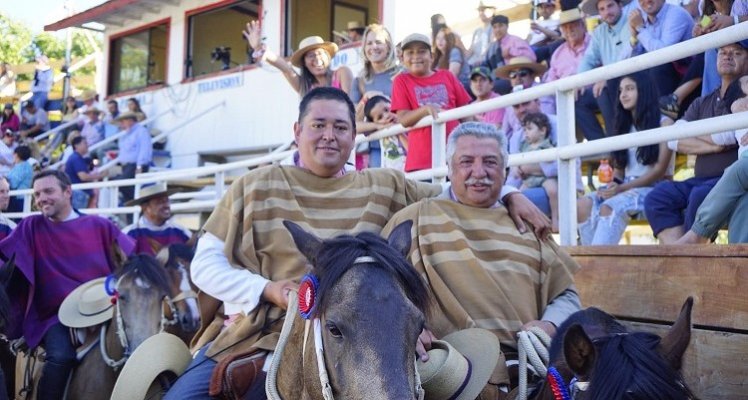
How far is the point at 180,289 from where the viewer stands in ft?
24.9

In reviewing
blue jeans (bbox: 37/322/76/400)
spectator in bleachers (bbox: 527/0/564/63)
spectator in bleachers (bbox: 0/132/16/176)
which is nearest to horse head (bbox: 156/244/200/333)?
blue jeans (bbox: 37/322/76/400)

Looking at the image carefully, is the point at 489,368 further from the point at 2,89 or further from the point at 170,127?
the point at 2,89

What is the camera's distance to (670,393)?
247 cm

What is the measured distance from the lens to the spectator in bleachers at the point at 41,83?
74.0 feet

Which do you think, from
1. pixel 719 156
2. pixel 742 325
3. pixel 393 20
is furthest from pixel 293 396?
pixel 393 20

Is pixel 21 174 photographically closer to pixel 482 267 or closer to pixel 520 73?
pixel 520 73

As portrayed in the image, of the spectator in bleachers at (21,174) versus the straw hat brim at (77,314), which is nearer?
the straw hat brim at (77,314)

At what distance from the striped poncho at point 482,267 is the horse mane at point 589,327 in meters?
0.46

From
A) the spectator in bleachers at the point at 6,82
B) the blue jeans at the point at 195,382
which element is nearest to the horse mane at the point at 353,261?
the blue jeans at the point at 195,382

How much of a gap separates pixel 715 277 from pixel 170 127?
16.0 m

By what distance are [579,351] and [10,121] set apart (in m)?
22.5

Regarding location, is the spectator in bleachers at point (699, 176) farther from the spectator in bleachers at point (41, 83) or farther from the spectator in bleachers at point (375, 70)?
the spectator in bleachers at point (41, 83)

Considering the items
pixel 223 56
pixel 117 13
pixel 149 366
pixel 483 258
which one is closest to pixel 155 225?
pixel 149 366

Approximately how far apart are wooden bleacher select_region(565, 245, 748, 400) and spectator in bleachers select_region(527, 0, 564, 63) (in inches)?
228
